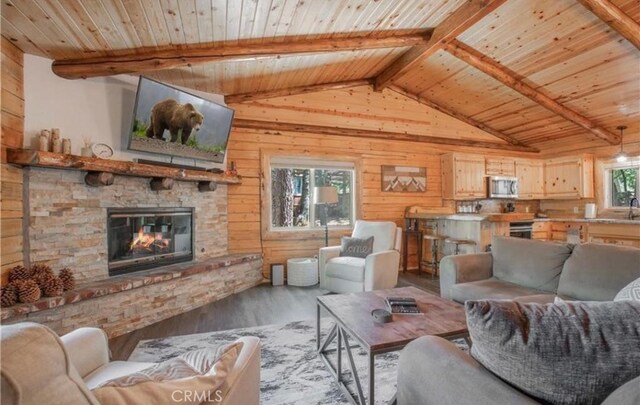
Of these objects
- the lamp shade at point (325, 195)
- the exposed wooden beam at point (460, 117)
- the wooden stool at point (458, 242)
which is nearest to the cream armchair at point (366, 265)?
the lamp shade at point (325, 195)

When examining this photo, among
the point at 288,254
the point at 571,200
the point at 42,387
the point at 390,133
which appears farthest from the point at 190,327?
the point at 571,200

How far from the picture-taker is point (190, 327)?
9.62 ft

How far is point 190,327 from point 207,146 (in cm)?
215

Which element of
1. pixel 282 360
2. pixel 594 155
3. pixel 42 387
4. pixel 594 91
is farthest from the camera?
pixel 594 155

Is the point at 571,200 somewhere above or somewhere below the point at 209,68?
below

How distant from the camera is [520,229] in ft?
15.5

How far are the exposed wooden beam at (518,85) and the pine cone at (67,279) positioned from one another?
190 inches

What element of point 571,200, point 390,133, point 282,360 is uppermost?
point 390,133

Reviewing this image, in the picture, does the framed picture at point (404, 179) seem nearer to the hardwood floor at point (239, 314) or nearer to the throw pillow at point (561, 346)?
the hardwood floor at point (239, 314)

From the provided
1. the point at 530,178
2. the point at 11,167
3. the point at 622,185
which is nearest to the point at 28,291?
the point at 11,167

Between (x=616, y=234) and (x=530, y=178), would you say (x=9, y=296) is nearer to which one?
(x=616, y=234)

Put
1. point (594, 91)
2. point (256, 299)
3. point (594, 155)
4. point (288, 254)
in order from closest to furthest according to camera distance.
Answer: point (256, 299), point (594, 91), point (288, 254), point (594, 155)

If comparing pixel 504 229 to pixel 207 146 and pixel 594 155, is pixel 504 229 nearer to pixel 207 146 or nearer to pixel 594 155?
pixel 594 155

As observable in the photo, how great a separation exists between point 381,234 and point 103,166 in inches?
126
